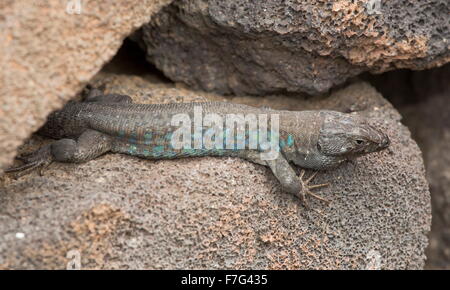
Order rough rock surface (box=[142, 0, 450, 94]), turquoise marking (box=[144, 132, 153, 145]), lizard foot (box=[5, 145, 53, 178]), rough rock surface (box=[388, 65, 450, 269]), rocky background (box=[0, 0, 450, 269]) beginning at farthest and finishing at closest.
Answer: rough rock surface (box=[388, 65, 450, 269])
rough rock surface (box=[142, 0, 450, 94])
turquoise marking (box=[144, 132, 153, 145])
lizard foot (box=[5, 145, 53, 178])
rocky background (box=[0, 0, 450, 269])

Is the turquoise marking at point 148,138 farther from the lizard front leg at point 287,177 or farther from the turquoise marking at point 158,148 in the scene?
the lizard front leg at point 287,177

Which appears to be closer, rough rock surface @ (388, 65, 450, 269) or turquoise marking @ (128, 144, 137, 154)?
turquoise marking @ (128, 144, 137, 154)

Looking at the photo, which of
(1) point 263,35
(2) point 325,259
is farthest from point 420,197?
(1) point 263,35

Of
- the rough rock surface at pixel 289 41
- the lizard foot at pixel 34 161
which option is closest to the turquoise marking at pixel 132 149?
the lizard foot at pixel 34 161

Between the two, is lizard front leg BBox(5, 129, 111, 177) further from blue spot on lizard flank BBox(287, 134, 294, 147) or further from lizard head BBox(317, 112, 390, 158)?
lizard head BBox(317, 112, 390, 158)

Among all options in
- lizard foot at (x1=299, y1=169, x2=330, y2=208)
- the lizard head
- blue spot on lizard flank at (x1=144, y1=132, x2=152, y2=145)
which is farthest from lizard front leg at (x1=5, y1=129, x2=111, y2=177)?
the lizard head
